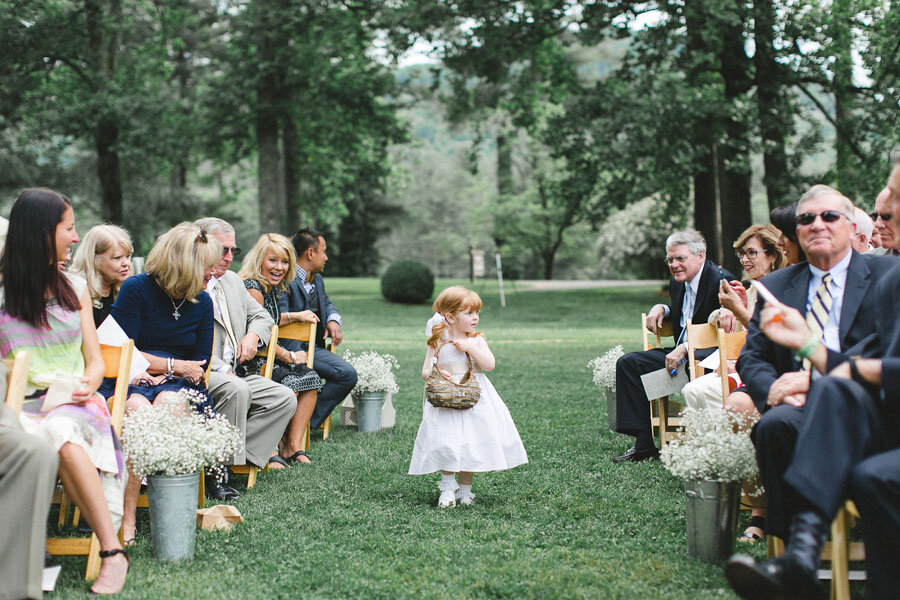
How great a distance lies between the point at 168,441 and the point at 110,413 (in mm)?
618

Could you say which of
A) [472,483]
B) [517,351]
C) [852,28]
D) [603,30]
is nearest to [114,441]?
[472,483]

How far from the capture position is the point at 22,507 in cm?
362

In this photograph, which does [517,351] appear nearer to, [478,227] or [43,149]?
[43,149]

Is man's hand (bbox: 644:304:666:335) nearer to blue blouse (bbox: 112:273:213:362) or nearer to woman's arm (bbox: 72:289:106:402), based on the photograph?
blue blouse (bbox: 112:273:213:362)

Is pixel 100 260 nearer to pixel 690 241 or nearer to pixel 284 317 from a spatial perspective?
pixel 284 317

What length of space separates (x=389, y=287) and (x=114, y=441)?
77.5ft

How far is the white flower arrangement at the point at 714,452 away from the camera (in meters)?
4.11

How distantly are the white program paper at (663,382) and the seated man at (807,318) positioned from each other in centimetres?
226

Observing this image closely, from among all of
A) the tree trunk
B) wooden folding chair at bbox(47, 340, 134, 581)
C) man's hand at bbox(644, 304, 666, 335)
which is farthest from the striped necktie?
the tree trunk

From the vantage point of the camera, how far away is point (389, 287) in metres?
27.9

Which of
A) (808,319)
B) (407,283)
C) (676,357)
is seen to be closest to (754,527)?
(808,319)

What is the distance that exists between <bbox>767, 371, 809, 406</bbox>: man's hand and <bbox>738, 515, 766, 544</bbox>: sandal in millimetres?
1038

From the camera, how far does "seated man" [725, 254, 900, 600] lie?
309cm

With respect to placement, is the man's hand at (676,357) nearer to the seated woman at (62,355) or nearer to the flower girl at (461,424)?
the flower girl at (461,424)
